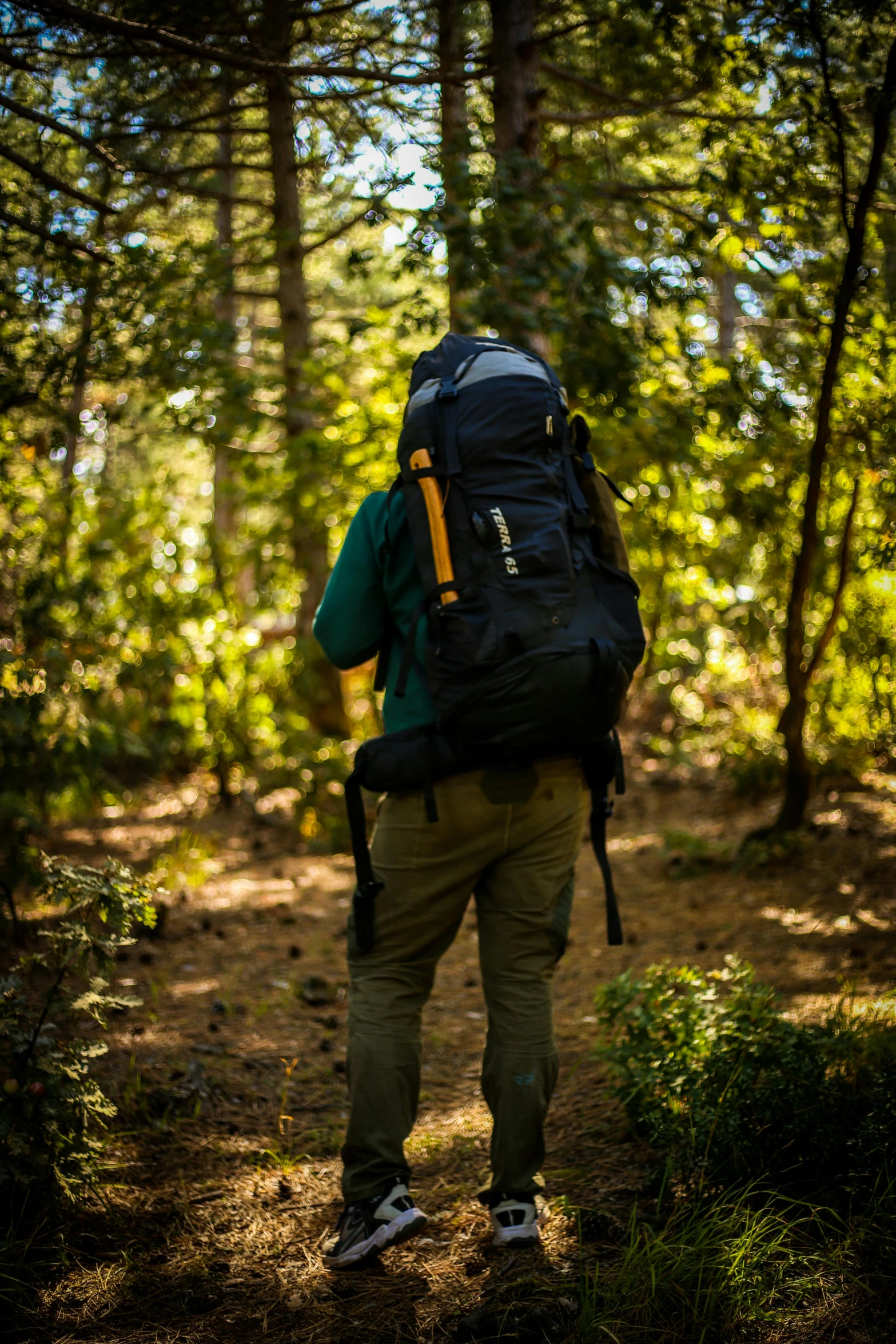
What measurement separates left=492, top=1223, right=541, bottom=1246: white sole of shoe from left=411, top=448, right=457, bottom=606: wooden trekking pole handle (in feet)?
4.99

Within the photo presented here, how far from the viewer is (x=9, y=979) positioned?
2303 mm

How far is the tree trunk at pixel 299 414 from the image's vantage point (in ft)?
19.0

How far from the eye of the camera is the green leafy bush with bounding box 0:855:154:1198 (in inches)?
87.2

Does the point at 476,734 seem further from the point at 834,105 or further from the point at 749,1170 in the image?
the point at 834,105

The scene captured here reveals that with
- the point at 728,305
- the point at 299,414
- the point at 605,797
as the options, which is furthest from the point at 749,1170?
the point at 728,305

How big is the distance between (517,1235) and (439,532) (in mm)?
1701

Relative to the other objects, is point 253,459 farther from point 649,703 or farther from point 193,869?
point 649,703

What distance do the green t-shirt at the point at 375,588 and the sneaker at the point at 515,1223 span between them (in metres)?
1.21

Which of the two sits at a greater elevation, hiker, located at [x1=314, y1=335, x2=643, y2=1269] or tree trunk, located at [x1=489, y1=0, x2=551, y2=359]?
tree trunk, located at [x1=489, y1=0, x2=551, y2=359]

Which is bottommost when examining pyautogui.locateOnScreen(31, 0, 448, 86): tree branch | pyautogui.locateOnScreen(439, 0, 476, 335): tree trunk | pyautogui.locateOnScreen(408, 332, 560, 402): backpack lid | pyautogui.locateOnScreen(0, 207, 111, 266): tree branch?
pyautogui.locateOnScreen(408, 332, 560, 402): backpack lid

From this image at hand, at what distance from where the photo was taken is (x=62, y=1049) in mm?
2447

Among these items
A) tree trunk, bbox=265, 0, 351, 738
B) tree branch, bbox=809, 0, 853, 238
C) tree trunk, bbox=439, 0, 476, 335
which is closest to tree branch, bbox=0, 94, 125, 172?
tree trunk, bbox=265, 0, 351, 738

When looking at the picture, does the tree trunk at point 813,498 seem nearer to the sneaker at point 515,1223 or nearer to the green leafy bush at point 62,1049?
the sneaker at point 515,1223

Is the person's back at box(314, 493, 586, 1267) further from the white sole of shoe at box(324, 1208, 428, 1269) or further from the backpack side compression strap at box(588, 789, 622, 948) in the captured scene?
the backpack side compression strap at box(588, 789, 622, 948)
